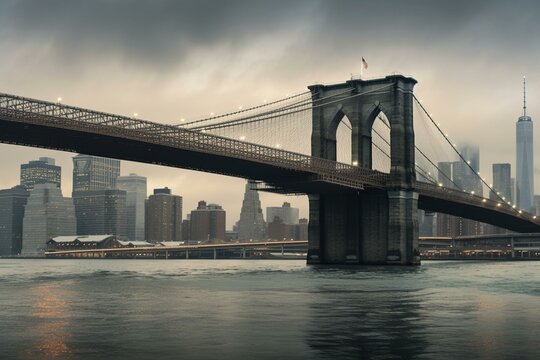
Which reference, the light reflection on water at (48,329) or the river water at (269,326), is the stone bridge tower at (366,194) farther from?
the light reflection on water at (48,329)

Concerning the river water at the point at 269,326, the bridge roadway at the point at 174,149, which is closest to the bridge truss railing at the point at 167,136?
the bridge roadway at the point at 174,149

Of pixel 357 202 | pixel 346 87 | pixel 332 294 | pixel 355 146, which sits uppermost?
pixel 346 87

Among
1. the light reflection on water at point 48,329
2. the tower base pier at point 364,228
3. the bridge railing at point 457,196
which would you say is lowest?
the light reflection on water at point 48,329

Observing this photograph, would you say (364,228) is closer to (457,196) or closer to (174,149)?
(457,196)

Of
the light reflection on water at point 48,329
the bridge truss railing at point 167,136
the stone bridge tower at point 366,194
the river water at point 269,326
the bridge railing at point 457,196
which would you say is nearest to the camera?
the light reflection on water at point 48,329

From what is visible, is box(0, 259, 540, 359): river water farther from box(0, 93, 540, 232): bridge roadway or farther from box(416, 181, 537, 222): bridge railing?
box(416, 181, 537, 222): bridge railing

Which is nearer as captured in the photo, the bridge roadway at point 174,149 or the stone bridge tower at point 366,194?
the bridge roadway at point 174,149

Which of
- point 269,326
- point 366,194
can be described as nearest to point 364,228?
point 366,194

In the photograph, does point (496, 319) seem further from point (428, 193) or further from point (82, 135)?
point (428, 193)

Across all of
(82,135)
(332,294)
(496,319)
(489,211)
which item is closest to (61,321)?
(496,319)
